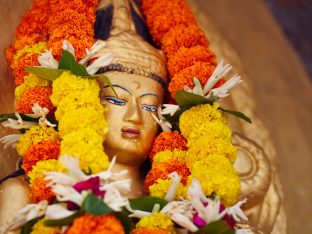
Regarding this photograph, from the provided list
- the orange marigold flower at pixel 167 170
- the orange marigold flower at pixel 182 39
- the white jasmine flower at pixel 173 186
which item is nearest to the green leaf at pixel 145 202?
the white jasmine flower at pixel 173 186

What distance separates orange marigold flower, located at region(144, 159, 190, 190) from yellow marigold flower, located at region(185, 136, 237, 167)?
0.03 m

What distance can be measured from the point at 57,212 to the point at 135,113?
0.57 meters

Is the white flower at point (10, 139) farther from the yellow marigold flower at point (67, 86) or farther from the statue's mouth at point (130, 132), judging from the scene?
the statue's mouth at point (130, 132)

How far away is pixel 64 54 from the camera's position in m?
2.17

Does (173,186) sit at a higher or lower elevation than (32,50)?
lower

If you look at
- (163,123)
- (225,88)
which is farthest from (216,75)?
(163,123)

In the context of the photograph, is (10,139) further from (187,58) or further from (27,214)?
(187,58)

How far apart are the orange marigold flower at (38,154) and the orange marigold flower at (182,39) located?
0.70 meters

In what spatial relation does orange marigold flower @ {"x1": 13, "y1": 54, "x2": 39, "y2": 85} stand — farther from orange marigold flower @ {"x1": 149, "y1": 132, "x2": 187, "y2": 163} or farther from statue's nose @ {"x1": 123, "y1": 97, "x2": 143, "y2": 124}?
orange marigold flower @ {"x1": 149, "y1": 132, "x2": 187, "y2": 163}

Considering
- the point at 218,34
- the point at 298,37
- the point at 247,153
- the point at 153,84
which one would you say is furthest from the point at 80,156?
the point at 298,37

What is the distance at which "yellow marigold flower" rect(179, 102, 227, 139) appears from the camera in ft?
7.44

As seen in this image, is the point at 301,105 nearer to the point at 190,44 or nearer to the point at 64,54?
the point at 190,44

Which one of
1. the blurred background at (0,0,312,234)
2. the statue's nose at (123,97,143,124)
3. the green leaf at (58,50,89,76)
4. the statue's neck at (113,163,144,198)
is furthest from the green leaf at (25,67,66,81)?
the blurred background at (0,0,312,234)

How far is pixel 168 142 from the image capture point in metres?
2.33
